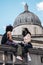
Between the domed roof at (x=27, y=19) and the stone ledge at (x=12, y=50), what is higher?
the domed roof at (x=27, y=19)

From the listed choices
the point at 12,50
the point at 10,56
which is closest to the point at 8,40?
the point at 12,50

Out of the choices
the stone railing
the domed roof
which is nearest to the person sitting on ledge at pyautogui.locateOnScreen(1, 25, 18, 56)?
the stone railing

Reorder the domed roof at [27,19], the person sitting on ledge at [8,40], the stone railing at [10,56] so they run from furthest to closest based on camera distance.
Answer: the domed roof at [27,19], the person sitting on ledge at [8,40], the stone railing at [10,56]

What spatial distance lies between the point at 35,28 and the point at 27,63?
195ft

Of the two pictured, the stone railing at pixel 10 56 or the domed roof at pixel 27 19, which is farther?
the domed roof at pixel 27 19

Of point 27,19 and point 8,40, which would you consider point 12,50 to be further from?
point 27,19

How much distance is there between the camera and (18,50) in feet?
33.0

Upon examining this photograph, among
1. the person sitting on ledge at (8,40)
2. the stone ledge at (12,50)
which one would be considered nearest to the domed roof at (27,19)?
the stone ledge at (12,50)

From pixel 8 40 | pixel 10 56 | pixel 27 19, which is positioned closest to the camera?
pixel 10 56

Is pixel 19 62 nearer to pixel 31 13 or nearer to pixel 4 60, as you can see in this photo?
pixel 4 60

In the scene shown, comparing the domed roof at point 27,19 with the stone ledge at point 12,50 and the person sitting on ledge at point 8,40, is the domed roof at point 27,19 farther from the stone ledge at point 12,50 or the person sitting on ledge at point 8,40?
the person sitting on ledge at point 8,40

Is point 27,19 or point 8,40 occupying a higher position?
point 27,19

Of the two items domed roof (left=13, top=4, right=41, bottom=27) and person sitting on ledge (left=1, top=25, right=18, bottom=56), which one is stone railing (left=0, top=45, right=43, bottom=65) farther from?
domed roof (left=13, top=4, right=41, bottom=27)

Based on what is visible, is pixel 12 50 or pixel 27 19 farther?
pixel 27 19
